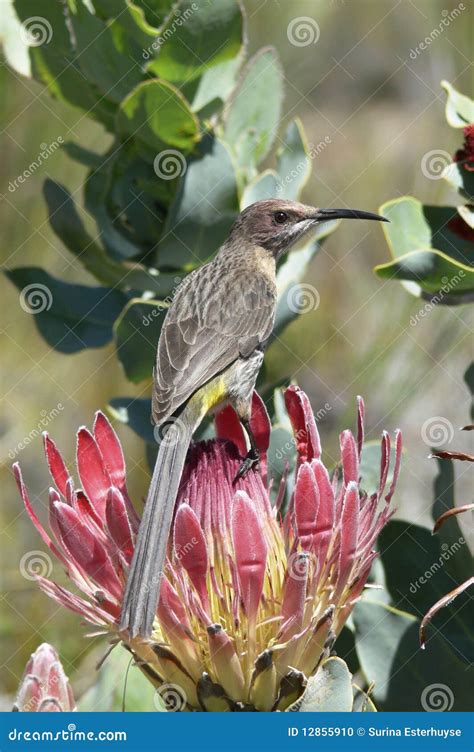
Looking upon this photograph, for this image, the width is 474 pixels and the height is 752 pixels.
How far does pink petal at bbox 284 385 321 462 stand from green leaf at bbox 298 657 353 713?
0.38 m

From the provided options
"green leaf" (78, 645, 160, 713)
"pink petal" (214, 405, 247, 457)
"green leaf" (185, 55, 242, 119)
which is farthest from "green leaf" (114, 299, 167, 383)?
"green leaf" (78, 645, 160, 713)

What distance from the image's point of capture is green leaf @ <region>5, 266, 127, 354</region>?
2.35 meters

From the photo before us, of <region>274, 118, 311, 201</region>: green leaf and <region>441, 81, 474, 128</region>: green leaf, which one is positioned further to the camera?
<region>274, 118, 311, 201</region>: green leaf

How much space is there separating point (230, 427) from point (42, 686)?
0.70 metres

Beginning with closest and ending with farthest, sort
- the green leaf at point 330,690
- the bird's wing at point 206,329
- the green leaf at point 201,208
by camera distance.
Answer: the green leaf at point 330,690 → the bird's wing at point 206,329 → the green leaf at point 201,208

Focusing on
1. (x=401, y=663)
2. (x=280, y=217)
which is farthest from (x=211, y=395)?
(x=401, y=663)

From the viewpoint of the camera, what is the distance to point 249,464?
5.96 ft

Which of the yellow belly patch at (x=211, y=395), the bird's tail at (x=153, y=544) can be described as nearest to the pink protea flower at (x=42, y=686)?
the bird's tail at (x=153, y=544)

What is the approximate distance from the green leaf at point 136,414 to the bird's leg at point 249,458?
0.33 metres

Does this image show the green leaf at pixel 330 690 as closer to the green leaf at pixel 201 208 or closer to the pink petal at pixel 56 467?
the pink petal at pixel 56 467

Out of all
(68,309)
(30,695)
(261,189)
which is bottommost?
(30,695)

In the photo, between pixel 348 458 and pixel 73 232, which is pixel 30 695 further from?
pixel 73 232

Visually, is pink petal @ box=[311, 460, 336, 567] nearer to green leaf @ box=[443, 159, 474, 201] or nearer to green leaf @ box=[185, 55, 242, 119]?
green leaf @ box=[443, 159, 474, 201]

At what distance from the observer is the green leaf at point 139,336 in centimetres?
217
